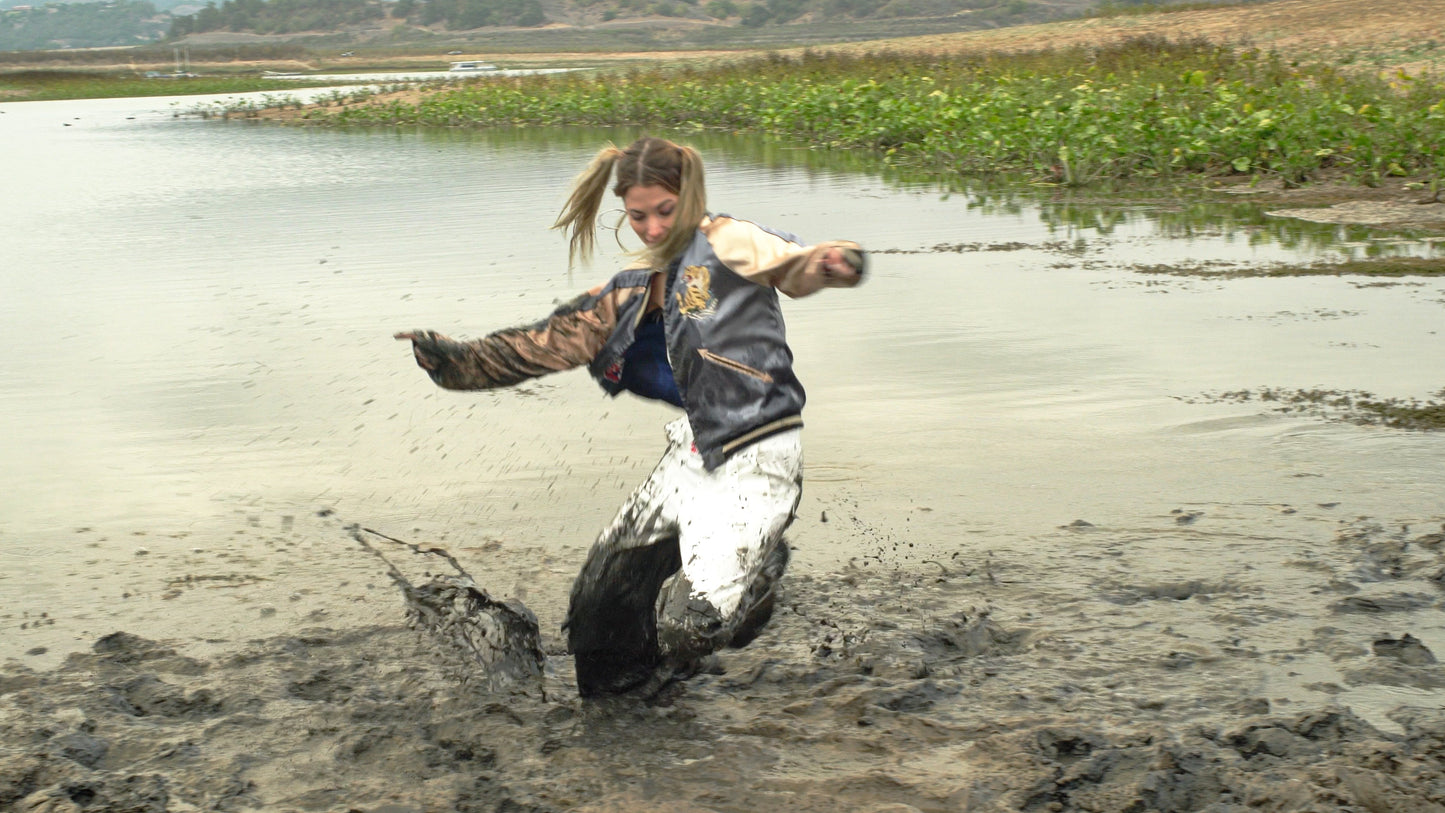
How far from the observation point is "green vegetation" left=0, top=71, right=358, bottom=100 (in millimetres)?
60844

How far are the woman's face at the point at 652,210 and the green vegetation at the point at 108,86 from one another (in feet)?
194

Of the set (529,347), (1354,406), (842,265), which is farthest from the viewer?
(1354,406)

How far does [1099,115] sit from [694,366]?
14984mm

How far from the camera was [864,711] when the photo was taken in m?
4.19

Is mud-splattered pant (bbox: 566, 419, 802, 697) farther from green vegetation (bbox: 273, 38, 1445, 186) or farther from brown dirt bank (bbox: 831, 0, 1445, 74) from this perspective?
brown dirt bank (bbox: 831, 0, 1445, 74)

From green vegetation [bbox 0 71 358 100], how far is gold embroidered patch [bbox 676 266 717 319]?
5934 centimetres

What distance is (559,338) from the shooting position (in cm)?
406

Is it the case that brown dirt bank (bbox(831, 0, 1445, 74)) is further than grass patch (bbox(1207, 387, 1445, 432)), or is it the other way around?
brown dirt bank (bbox(831, 0, 1445, 74))

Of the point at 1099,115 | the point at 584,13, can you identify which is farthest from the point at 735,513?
the point at 584,13

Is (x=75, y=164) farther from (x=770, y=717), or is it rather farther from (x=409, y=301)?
(x=770, y=717)

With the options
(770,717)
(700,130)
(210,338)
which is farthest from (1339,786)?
(700,130)

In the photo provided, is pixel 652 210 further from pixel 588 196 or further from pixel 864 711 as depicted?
pixel 864 711

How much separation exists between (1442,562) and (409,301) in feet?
23.8

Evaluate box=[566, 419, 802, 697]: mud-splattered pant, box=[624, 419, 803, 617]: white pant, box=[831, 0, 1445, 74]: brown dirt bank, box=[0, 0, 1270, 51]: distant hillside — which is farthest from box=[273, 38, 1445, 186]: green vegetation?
box=[0, 0, 1270, 51]: distant hillside
